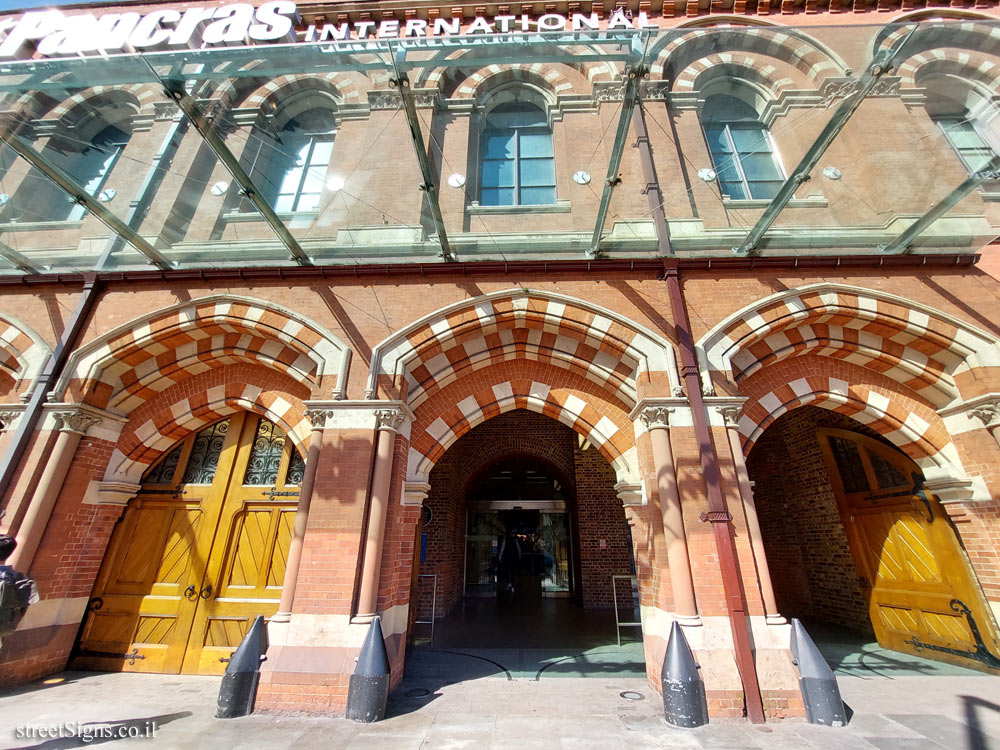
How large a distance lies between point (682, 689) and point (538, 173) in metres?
7.56

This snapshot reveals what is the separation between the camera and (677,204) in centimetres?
644

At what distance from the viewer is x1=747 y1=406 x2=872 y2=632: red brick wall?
7.29m

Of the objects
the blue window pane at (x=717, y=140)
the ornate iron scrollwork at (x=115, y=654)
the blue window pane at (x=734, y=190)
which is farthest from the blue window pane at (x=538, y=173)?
the ornate iron scrollwork at (x=115, y=654)

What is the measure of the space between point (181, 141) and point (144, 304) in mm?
3790

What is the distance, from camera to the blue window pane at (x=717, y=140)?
7.93 m

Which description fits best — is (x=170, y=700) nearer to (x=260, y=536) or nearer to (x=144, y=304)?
(x=260, y=536)

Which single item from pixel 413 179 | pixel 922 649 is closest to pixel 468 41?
pixel 413 179

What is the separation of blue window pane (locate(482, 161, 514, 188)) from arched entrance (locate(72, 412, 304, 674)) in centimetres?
547

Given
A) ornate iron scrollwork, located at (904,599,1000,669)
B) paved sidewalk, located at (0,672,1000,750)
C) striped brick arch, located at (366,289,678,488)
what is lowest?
paved sidewalk, located at (0,672,1000,750)

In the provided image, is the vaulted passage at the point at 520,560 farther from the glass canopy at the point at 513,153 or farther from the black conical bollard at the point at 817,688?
the glass canopy at the point at 513,153

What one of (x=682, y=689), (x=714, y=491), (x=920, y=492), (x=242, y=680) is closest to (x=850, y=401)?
(x=920, y=492)

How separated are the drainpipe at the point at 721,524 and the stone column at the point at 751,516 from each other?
0.76ft

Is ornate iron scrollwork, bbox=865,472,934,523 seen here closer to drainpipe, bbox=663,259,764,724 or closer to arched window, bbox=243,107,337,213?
drainpipe, bbox=663,259,764,724

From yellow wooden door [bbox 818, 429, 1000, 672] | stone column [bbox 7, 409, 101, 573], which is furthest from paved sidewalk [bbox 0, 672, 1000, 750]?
stone column [bbox 7, 409, 101, 573]
